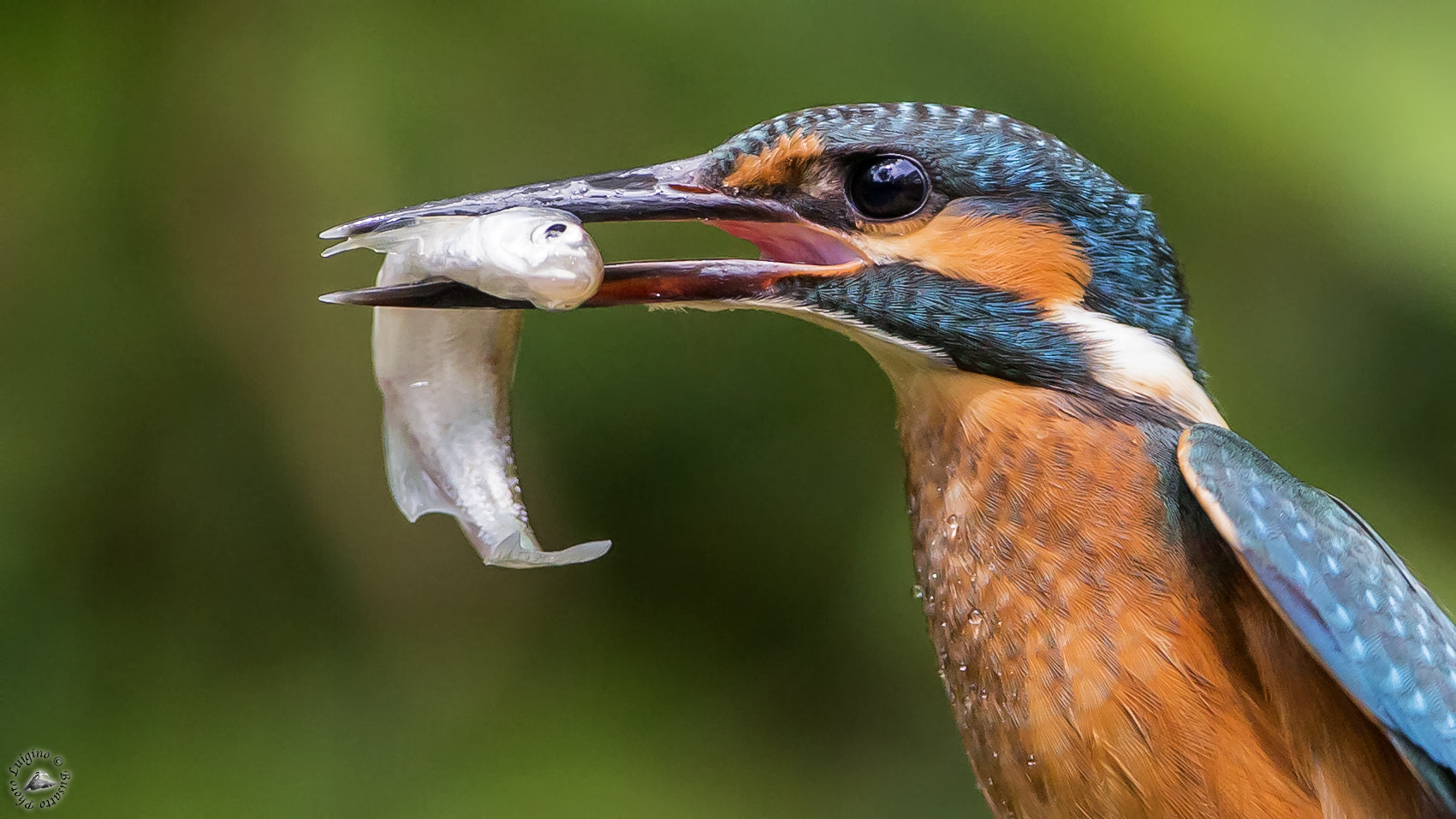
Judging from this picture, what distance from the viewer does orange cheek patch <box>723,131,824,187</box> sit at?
3.24ft

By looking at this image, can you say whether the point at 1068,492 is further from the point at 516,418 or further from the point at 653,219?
the point at 516,418

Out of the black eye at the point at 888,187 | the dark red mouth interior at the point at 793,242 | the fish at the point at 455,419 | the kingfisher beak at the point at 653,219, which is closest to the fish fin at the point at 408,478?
the fish at the point at 455,419

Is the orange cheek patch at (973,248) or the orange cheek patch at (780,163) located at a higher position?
the orange cheek patch at (780,163)

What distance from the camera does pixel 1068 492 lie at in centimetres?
98

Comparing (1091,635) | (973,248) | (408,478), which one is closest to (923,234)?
(973,248)

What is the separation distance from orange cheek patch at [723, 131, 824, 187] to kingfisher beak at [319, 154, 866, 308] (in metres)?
0.01

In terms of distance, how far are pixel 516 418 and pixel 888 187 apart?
3.96 feet

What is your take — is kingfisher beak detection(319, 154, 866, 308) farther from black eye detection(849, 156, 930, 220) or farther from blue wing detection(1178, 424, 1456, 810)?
blue wing detection(1178, 424, 1456, 810)

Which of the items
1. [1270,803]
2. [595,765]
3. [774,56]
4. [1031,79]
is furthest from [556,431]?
[1270,803]

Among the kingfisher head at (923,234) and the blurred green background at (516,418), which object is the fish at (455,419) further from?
the blurred green background at (516,418)

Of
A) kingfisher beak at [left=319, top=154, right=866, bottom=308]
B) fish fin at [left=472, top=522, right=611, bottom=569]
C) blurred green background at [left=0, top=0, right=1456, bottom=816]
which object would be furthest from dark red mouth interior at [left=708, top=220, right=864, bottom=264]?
blurred green background at [left=0, top=0, right=1456, bottom=816]

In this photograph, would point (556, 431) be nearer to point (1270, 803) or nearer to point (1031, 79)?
point (1031, 79)

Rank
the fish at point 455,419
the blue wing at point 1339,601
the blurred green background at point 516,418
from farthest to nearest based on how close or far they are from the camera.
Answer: the blurred green background at point 516,418 < the fish at point 455,419 < the blue wing at point 1339,601

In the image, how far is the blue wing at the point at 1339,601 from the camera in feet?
2.87
